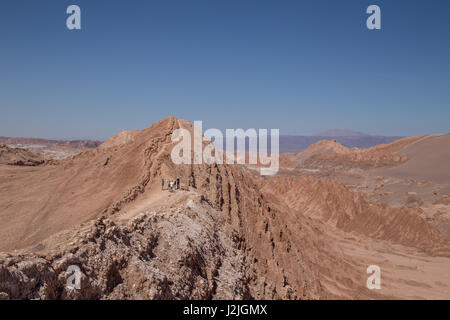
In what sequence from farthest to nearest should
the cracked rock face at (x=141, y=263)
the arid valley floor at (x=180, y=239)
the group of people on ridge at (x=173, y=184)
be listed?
1. the group of people on ridge at (x=173, y=184)
2. the arid valley floor at (x=180, y=239)
3. the cracked rock face at (x=141, y=263)

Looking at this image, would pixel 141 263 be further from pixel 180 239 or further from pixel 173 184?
pixel 173 184

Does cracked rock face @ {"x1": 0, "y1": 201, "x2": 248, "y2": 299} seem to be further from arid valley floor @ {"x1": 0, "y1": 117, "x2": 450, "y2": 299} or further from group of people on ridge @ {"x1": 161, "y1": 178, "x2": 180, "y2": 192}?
group of people on ridge @ {"x1": 161, "y1": 178, "x2": 180, "y2": 192}

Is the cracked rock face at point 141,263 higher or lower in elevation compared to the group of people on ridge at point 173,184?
lower

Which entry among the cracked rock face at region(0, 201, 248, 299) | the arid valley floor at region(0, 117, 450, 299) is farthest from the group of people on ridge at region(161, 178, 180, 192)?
the cracked rock face at region(0, 201, 248, 299)

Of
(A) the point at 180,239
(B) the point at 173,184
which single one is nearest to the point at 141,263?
(A) the point at 180,239

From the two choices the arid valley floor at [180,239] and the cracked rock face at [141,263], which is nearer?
the cracked rock face at [141,263]

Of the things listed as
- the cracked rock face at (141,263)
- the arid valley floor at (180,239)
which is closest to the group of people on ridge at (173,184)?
the arid valley floor at (180,239)

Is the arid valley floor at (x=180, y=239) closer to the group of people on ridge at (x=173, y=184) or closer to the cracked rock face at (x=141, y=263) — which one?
the cracked rock face at (x=141, y=263)
